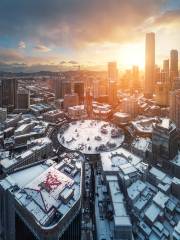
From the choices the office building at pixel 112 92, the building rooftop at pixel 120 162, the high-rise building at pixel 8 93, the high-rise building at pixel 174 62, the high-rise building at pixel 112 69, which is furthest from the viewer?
the high-rise building at pixel 112 69

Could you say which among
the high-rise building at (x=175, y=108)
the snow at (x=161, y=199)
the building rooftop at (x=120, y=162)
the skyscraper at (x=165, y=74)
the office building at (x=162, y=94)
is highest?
the skyscraper at (x=165, y=74)

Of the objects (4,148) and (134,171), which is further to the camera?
(4,148)

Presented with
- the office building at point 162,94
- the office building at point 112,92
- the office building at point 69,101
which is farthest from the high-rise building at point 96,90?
the office building at point 162,94

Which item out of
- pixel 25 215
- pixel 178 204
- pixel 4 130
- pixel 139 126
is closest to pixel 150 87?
pixel 139 126

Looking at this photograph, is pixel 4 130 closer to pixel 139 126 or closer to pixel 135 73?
pixel 139 126

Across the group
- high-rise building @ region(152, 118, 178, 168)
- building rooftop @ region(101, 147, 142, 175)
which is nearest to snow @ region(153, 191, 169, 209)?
building rooftop @ region(101, 147, 142, 175)

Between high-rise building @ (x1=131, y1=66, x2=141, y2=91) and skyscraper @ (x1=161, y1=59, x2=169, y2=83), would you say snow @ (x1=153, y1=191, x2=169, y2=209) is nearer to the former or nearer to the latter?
skyscraper @ (x1=161, y1=59, x2=169, y2=83)

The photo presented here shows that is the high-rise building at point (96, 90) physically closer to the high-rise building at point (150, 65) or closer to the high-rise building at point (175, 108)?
the high-rise building at point (150, 65)
